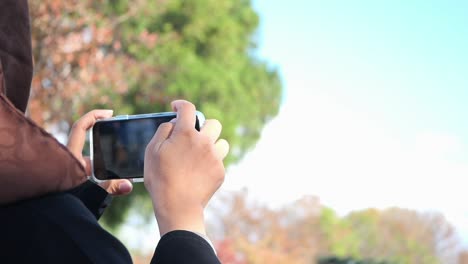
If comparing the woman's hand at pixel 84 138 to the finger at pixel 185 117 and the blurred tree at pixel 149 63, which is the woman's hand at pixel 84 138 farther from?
the blurred tree at pixel 149 63

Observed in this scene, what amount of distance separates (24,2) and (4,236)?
1.72 ft

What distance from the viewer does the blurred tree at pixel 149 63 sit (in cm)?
1238

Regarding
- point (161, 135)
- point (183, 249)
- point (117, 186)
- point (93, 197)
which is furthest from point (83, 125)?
point (183, 249)

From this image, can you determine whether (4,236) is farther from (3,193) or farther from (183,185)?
(183,185)

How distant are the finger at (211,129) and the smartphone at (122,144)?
0.17 m

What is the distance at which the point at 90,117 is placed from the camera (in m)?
1.80

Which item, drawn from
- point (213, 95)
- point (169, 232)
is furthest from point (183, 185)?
point (213, 95)

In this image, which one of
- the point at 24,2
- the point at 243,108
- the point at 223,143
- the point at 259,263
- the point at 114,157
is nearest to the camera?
the point at 223,143

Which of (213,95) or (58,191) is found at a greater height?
(213,95)

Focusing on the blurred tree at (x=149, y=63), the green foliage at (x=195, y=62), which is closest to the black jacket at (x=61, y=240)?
the blurred tree at (x=149, y=63)

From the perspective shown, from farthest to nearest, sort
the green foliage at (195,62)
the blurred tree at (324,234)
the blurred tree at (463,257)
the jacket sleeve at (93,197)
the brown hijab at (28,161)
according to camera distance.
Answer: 1. the blurred tree at (463,257)
2. the blurred tree at (324,234)
3. the green foliage at (195,62)
4. the jacket sleeve at (93,197)
5. the brown hijab at (28,161)

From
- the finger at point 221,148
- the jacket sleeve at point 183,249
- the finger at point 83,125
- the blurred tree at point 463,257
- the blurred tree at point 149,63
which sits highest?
the blurred tree at point 463,257

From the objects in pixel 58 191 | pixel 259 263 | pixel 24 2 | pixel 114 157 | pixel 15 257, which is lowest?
pixel 15 257

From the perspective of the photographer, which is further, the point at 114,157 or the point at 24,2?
the point at 114,157
